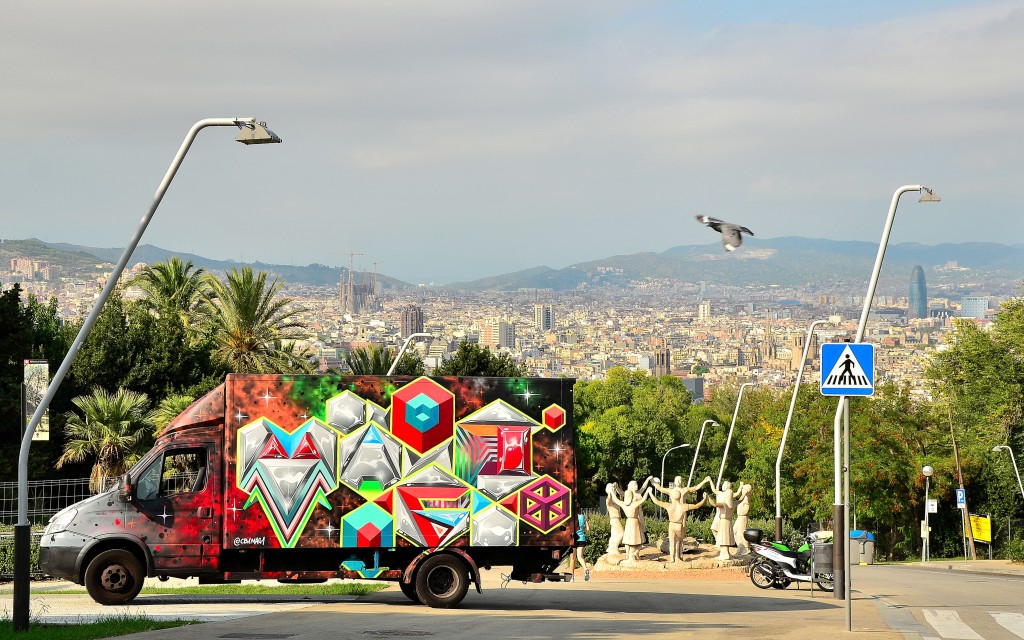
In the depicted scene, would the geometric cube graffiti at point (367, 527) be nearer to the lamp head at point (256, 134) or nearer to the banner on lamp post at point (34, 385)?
the banner on lamp post at point (34, 385)

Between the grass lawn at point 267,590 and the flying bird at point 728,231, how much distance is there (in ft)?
28.0

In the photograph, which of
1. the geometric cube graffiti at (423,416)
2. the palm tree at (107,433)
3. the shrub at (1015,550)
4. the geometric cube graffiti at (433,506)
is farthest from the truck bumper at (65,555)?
the shrub at (1015,550)

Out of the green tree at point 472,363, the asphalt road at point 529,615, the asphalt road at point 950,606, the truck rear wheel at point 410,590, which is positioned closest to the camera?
the asphalt road at point 529,615

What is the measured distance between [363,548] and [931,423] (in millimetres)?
59158

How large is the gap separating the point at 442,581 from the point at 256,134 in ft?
24.2

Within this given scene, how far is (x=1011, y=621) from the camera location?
752 inches

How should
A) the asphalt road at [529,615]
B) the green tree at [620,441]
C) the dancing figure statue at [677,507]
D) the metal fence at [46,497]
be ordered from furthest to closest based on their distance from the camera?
the green tree at [620,441]
the dancing figure statue at [677,507]
the metal fence at [46,497]
the asphalt road at [529,615]

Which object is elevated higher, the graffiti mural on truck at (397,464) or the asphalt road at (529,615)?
the graffiti mural on truck at (397,464)

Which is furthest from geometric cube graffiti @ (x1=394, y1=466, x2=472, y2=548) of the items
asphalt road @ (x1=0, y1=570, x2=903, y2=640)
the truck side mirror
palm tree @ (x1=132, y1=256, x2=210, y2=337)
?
palm tree @ (x1=132, y1=256, x2=210, y2=337)

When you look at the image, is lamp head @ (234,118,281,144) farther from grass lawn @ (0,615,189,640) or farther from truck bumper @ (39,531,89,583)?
truck bumper @ (39,531,89,583)

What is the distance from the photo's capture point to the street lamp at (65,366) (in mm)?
13930

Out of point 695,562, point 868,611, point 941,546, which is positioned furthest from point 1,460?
point 941,546

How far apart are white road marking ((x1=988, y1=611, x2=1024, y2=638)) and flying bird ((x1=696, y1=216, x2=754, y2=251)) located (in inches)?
276

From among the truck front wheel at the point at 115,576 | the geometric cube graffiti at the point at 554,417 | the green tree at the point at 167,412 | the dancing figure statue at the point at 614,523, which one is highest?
the geometric cube graffiti at the point at 554,417
